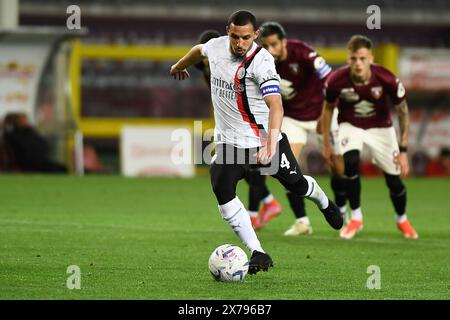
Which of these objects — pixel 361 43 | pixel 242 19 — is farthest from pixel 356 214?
pixel 242 19

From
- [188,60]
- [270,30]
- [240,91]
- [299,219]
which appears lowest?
[299,219]

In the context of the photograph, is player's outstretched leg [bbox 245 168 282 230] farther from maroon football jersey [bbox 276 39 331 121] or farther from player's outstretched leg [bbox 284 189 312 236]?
maroon football jersey [bbox 276 39 331 121]

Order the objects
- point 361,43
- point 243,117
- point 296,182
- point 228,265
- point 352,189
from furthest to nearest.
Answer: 1. point 352,189
2. point 361,43
3. point 296,182
4. point 243,117
5. point 228,265

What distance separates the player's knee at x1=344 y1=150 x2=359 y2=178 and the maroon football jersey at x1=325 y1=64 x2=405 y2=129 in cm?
36

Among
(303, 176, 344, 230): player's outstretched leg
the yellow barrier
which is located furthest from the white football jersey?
the yellow barrier

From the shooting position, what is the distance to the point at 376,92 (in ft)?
37.7

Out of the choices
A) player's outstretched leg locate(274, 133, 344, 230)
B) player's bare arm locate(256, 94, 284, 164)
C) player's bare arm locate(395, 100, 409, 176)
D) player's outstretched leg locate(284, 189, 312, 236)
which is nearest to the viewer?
player's bare arm locate(256, 94, 284, 164)

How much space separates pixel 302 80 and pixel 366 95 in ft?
2.84

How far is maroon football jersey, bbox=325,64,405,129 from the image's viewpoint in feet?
37.3

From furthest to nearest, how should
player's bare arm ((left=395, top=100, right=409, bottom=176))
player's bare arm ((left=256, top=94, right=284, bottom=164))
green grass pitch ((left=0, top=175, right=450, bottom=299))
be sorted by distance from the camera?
player's bare arm ((left=395, top=100, right=409, bottom=176))
player's bare arm ((left=256, top=94, right=284, bottom=164))
green grass pitch ((left=0, top=175, right=450, bottom=299))

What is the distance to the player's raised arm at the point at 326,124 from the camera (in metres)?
11.5

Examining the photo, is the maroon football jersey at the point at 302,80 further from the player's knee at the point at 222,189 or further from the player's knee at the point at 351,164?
the player's knee at the point at 222,189

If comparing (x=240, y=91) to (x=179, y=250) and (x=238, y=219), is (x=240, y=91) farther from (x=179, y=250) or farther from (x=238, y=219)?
(x=179, y=250)
